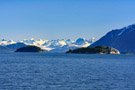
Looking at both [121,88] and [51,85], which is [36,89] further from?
[121,88]

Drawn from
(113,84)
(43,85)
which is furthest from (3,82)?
(113,84)

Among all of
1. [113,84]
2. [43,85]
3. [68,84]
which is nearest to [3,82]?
[43,85]

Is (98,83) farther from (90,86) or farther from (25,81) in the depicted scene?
(25,81)

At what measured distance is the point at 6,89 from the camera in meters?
56.6

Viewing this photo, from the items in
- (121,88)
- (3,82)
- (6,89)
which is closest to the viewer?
(6,89)

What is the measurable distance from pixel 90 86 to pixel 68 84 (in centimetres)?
492

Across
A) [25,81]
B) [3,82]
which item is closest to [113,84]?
[25,81]

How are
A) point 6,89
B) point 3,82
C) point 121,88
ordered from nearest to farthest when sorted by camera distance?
point 6,89 → point 121,88 → point 3,82

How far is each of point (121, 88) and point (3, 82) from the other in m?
25.0

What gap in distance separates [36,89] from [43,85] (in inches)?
181

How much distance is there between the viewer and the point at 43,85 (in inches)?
2425

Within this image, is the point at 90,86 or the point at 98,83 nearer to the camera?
the point at 90,86

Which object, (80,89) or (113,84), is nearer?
(80,89)

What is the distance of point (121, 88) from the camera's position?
198ft
